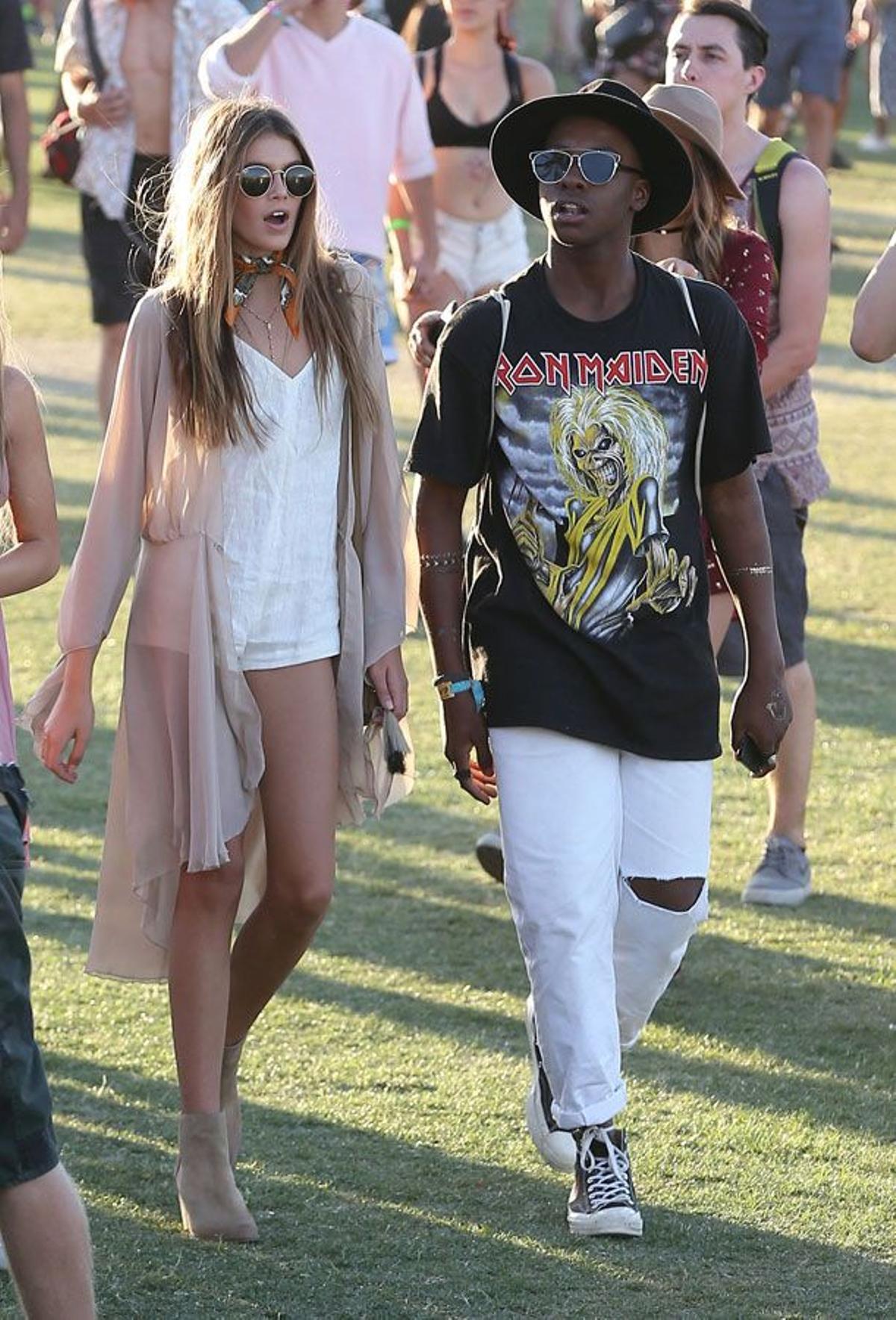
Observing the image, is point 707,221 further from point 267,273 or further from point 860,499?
point 860,499

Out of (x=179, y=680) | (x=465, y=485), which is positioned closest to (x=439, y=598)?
(x=465, y=485)

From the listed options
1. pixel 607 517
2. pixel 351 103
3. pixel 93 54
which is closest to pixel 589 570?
pixel 607 517

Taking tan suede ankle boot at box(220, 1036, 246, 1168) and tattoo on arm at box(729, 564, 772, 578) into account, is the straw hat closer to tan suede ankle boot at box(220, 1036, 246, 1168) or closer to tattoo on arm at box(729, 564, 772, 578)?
tattoo on arm at box(729, 564, 772, 578)

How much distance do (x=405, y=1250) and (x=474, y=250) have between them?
224 inches

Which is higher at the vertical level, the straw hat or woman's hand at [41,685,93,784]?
the straw hat

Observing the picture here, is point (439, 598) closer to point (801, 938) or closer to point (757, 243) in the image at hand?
point (757, 243)

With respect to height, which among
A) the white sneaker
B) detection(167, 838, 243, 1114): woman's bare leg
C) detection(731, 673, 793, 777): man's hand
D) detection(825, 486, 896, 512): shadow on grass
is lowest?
the white sneaker

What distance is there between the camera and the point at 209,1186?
4.14 meters

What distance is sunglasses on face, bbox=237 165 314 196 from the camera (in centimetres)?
414

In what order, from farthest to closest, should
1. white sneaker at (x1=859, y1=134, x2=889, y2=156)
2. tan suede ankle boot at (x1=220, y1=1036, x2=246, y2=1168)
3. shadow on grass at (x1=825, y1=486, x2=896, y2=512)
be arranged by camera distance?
white sneaker at (x1=859, y1=134, x2=889, y2=156), shadow on grass at (x1=825, y1=486, x2=896, y2=512), tan suede ankle boot at (x1=220, y1=1036, x2=246, y2=1168)

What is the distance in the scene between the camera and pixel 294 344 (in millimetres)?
4254

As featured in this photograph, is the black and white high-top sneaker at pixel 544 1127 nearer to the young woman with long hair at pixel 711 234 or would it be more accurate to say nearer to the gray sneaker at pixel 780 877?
the young woman with long hair at pixel 711 234

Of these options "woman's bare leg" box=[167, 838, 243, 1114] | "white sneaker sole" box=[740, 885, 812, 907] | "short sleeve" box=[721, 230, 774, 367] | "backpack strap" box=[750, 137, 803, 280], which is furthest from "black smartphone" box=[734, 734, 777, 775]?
"white sneaker sole" box=[740, 885, 812, 907]

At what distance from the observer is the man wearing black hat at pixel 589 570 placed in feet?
13.7
